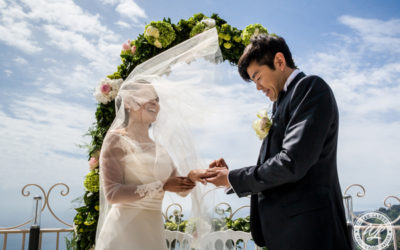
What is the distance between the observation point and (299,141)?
1.75 m

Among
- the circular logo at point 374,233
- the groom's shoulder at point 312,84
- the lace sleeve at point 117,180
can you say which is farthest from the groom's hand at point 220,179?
the circular logo at point 374,233

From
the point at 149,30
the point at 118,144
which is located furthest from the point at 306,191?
the point at 149,30

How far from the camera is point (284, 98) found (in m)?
2.05

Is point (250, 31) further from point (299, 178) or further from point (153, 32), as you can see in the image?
point (299, 178)

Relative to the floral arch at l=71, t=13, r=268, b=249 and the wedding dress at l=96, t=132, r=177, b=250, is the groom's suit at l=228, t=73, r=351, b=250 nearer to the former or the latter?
the wedding dress at l=96, t=132, r=177, b=250

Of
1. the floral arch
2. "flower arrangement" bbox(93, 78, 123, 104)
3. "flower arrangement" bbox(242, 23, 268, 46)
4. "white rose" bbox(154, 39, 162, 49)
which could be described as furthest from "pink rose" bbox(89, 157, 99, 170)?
"flower arrangement" bbox(242, 23, 268, 46)

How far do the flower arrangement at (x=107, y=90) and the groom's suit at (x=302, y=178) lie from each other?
2.85 metres

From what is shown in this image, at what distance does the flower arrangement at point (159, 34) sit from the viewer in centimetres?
446

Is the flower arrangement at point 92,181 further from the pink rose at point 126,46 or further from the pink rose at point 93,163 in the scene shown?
the pink rose at point 126,46

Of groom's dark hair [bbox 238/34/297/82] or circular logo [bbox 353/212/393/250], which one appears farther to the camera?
circular logo [bbox 353/212/393/250]

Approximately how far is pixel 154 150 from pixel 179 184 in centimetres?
36

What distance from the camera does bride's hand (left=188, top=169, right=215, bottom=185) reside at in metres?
2.43

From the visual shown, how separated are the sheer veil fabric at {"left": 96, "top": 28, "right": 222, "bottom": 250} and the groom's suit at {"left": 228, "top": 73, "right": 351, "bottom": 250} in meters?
0.69

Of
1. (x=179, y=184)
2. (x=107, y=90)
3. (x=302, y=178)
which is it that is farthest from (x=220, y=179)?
(x=107, y=90)
